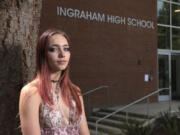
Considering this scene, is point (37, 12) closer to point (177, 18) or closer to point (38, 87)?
point (38, 87)

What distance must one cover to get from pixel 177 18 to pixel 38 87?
11.7m

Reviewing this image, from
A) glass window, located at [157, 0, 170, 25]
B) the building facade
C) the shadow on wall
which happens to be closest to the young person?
the shadow on wall

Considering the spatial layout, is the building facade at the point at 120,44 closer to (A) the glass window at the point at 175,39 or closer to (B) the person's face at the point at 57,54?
(A) the glass window at the point at 175,39

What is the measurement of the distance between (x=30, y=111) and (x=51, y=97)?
16cm

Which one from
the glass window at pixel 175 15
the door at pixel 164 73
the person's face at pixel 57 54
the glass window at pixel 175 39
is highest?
the glass window at pixel 175 15

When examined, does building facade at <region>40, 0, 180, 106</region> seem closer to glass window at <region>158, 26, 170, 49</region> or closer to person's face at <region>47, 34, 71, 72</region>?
glass window at <region>158, 26, 170, 49</region>

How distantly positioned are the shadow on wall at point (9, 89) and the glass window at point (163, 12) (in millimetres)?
10497

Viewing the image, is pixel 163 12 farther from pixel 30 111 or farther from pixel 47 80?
pixel 30 111

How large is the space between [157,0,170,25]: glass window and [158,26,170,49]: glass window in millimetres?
326

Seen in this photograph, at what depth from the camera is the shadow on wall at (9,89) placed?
2033 millimetres

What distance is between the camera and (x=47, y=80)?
1.64 m

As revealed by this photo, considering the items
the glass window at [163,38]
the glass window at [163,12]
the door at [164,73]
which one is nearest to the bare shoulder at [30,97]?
the door at [164,73]

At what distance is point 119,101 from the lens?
9.88 m

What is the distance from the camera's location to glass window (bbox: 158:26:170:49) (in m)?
11.7
